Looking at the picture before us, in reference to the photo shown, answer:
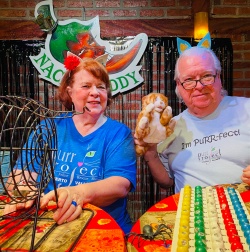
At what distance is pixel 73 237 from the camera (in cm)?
77

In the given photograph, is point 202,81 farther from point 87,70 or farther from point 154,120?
point 87,70

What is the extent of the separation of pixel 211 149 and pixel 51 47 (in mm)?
1767

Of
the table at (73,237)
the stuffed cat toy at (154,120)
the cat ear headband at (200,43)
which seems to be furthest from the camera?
the cat ear headband at (200,43)

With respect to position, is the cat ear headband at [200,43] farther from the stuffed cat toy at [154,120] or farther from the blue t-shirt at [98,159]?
the blue t-shirt at [98,159]

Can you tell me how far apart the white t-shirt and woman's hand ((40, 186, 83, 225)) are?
0.70m

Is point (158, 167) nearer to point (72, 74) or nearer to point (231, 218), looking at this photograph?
point (72, 74)

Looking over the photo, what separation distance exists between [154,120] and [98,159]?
1.04 feet

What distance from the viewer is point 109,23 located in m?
2.71

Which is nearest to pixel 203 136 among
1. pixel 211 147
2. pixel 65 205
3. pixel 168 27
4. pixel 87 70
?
pixel 211 147

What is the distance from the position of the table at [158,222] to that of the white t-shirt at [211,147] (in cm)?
25

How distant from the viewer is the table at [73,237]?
712mm

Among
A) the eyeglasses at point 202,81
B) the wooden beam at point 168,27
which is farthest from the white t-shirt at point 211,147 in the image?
the wooden beam at point 168,27

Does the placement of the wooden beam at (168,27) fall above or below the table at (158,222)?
above

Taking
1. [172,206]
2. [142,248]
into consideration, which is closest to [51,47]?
[172,206]
